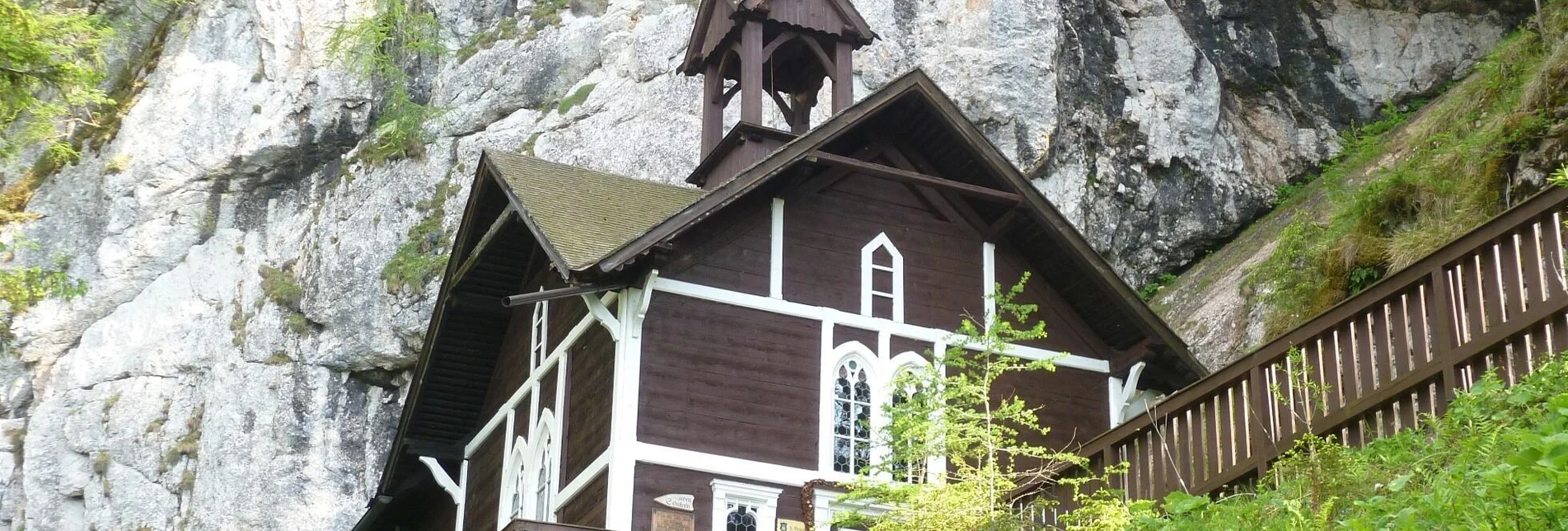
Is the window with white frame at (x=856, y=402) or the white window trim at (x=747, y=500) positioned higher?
the window with white frame at (x=856, y=402)

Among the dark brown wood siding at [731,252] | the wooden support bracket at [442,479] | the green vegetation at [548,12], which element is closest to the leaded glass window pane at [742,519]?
the dark brown wood siding at [731,252]

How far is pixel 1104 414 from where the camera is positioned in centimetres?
2055

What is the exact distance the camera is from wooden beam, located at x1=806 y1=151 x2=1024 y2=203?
1966 cm

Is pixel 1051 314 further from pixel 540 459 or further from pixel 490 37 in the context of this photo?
pixel 490 37

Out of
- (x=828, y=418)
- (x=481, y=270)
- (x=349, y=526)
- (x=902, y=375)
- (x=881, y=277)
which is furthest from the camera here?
(x=349, y=526)

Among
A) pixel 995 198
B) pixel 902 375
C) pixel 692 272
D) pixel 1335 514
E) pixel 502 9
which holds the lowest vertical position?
pixel 1335 514

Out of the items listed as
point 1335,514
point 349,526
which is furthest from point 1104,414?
point 349,526

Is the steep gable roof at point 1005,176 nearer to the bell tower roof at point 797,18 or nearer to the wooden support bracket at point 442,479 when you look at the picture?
the bell tower roof at point 797,18

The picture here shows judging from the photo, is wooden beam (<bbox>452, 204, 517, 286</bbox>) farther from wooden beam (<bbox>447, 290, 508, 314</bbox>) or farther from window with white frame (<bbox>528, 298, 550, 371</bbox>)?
window with white frame (<bbox>528, 298, 550, 371</bbox>)

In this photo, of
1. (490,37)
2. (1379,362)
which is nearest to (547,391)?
(1379,362)

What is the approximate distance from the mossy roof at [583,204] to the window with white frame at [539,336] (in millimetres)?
1416

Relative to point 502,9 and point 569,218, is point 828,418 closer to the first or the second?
point 569,218

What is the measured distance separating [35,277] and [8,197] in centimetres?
2061

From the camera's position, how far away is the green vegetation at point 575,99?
37969mm
